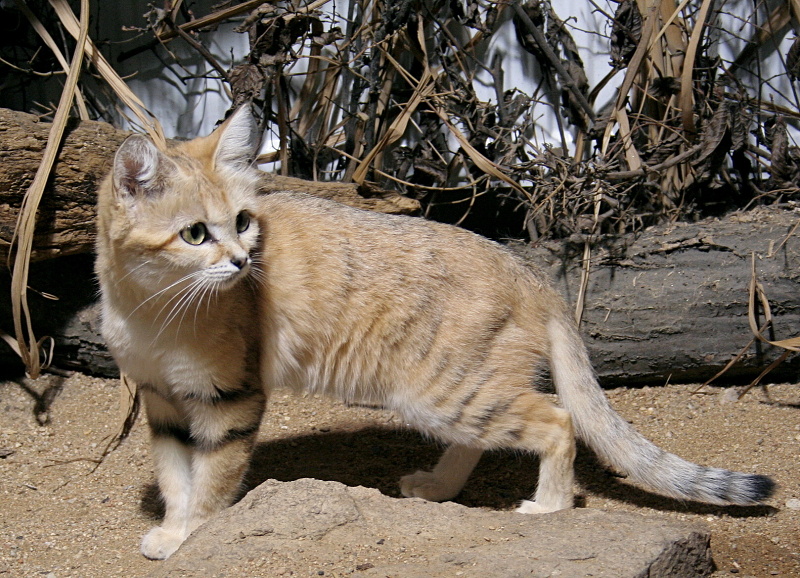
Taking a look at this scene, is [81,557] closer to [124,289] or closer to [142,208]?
[124,289]

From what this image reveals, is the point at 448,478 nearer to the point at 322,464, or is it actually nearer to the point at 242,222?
the point at 322,464

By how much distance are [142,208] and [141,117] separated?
1496 mm

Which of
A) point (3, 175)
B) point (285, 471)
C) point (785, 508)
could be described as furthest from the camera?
point (285, 471)

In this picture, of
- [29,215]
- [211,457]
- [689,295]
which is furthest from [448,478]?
[29,215]

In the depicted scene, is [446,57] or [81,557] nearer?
[81,557]

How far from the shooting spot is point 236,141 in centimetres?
300

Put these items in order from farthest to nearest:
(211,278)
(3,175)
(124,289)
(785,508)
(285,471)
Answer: (285,471) → (3,175) → (785,508) → (124,289) → (211,278)

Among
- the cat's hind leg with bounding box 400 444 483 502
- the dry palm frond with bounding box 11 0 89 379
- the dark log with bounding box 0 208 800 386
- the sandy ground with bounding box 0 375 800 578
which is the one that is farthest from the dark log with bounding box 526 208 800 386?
the dry palm frond with bounding box 11 0 89 379

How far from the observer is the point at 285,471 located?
377cm

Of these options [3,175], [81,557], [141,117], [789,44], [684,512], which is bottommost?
[81,557]

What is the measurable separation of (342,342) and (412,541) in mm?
910

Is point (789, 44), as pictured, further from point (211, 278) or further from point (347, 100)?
point (211, 278)

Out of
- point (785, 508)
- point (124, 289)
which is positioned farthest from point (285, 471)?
point (785, 508)

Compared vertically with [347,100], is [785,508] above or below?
below
